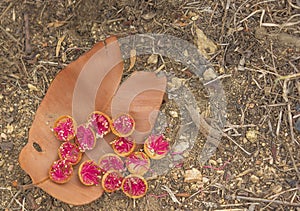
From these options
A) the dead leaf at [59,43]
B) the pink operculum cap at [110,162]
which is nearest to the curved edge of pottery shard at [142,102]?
the pink operculum cap at [110,162]

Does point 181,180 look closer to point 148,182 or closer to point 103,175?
point 148,182

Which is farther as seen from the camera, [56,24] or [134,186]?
[56,24]

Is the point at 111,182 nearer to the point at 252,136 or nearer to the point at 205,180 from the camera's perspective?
the point at 205,180

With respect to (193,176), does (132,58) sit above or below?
above

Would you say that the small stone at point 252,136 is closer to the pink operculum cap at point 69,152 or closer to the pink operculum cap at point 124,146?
the pink operculum cap at point 124,146

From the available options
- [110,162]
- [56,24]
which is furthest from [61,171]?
[56,24]

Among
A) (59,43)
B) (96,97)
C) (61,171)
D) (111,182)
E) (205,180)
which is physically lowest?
(205,180)

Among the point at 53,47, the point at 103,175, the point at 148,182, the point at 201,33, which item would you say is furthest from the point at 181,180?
the point at 53,47

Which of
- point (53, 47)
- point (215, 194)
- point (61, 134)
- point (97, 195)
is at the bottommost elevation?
point (215, 194)
